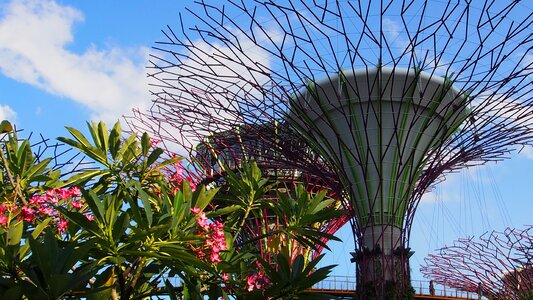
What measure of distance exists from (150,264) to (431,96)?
8549 mm

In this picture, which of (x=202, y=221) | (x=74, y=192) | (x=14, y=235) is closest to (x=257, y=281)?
(x=202, y=221)

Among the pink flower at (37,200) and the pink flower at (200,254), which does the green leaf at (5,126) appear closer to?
the pink flower at (37,200)

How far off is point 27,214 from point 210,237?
1562 mm

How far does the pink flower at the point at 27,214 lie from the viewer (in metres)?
6.01

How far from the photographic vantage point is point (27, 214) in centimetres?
602

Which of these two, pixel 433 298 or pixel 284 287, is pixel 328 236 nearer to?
pixel 284 287

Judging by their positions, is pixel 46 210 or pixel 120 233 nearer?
pixel 120 233

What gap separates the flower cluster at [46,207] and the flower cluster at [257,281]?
152 cm

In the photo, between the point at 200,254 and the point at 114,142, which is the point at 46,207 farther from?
the point at 200,254

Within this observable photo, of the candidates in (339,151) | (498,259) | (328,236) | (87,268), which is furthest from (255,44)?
(498,259)

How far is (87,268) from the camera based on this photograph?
5035 mm

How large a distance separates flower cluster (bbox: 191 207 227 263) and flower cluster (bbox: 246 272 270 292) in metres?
0.39

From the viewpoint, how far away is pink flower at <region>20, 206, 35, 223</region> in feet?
19.7

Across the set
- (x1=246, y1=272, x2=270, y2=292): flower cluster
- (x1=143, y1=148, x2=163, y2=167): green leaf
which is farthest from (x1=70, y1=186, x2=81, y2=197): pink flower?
(x1=246, y1=272, x2=270, y2=292): flower cluster
